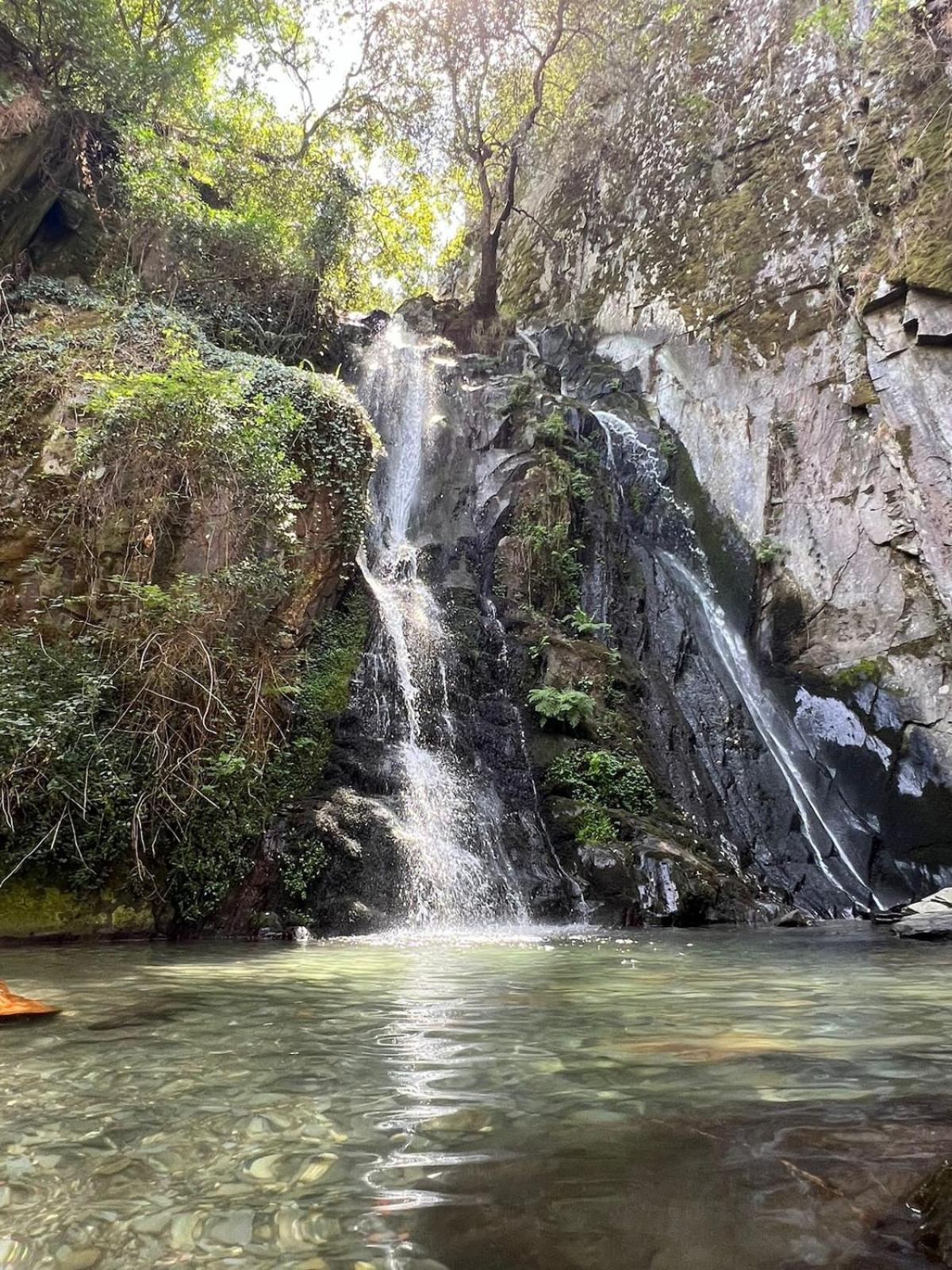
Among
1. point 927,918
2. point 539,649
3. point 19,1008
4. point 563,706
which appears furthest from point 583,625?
point 19,1008

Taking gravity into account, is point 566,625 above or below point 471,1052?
above

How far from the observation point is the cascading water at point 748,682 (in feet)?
35.9

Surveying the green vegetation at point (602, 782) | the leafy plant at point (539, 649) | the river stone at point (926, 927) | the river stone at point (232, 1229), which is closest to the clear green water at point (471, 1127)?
the river stone at point (232, 1229)

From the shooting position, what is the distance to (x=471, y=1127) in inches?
90.2

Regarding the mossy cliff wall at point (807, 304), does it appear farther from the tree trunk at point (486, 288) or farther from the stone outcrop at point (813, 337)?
the tree trunk at point (486, 288)

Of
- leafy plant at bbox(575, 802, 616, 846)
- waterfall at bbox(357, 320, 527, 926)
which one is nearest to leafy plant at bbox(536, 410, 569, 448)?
waterfall at bbox(357, 320, 527, 926)

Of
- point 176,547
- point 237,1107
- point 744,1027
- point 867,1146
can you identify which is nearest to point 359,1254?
point 237,1107

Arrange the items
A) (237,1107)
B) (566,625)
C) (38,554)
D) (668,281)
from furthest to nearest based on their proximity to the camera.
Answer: (668,281)
(566,625)
(38,554)
(237,1107)

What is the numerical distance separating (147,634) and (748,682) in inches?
365

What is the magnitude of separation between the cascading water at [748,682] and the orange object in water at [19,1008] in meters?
9.66

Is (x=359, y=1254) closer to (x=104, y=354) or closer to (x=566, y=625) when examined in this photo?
(x=104, y=354)

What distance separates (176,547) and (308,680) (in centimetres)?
225

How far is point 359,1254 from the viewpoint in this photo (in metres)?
1.66

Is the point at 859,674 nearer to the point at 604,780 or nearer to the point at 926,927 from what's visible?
the point at 604,780
